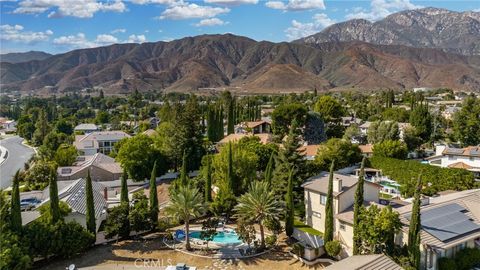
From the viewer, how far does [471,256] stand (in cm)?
2895

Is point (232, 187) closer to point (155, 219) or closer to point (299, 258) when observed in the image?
point (155, 219)

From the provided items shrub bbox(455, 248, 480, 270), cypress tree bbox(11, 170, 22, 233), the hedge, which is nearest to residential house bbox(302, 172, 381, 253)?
shrub bbox(455, 248, 480, 270)

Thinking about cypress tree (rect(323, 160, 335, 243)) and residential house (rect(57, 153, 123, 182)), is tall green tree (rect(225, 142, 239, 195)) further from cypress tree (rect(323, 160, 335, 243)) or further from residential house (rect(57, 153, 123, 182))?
residential house (rect(57, 153, 123, 182))

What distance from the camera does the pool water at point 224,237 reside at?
35844 millimetres

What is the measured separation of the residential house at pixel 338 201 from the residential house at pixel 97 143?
5231 centimetres

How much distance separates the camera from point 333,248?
3111 cm

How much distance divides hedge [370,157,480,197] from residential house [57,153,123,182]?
3599cm

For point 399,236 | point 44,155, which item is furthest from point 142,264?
point 44,155

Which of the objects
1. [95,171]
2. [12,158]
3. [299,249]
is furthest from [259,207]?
[12,158]

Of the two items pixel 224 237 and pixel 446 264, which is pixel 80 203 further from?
pixel 446 264

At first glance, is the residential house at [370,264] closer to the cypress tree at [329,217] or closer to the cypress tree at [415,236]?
the cypress tree at [415,236]

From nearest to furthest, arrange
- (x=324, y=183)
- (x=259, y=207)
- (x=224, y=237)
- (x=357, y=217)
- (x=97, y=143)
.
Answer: (x=357, y=217) → (x=259, y=207) → (x=324, y=183) → (x=224, y=237) → (x=97, y=143)

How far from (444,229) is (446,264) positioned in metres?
2.51

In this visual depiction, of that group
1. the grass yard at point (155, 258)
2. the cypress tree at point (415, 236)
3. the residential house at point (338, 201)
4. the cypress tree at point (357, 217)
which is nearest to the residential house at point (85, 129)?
the grass yard at point (155, 258)
